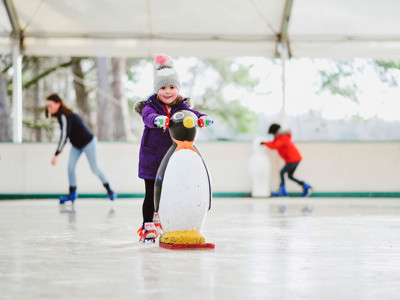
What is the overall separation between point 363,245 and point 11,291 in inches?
93.9

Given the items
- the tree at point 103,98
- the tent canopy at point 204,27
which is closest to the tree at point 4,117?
the tree at point 103,98

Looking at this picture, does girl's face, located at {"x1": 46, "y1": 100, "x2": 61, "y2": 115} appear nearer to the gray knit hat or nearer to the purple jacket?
the gray knit hat

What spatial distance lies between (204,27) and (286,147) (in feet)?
8.04

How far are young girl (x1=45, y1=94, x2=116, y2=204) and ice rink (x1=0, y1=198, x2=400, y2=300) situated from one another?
10.0 feet

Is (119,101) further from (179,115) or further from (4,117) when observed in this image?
(179,115)

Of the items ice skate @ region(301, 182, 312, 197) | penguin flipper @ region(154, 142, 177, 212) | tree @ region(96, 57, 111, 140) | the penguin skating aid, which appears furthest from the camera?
tree @ region(96, 57, 111, 140)

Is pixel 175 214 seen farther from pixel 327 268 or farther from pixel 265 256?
pixel 327 268

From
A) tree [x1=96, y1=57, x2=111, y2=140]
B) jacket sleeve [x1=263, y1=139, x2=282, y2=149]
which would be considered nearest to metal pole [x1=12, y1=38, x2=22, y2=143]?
jacket sleeve [x1=263, y1=139, x2=282, y2=149]

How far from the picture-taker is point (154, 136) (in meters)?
4.53

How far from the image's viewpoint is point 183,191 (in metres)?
4.00

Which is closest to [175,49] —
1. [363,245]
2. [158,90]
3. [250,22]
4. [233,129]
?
[250,22]

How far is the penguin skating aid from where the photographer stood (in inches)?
157

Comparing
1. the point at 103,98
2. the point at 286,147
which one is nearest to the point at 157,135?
the point at 286,147

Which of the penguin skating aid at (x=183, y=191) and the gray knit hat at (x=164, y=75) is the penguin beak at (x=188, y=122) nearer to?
the penguin skating aid at (x=183, y=191)
